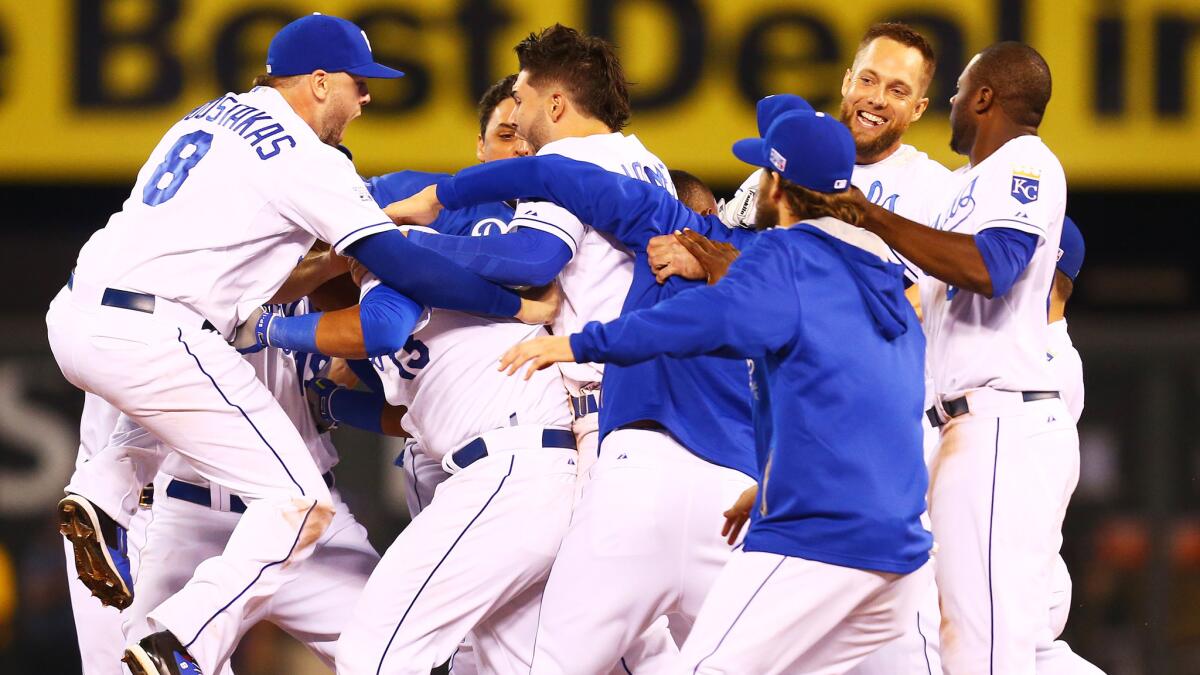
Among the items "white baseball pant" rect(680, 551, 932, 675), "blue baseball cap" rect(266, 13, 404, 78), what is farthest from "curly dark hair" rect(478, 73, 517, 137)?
"white baseball pant" rect(680, 551, 932, 675)

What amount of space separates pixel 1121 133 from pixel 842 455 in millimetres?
5812

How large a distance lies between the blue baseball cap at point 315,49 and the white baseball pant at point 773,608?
1.83m

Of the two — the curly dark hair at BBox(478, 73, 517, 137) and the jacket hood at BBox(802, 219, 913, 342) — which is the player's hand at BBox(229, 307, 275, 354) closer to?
the curly dark hair at BBox(478, 73, 517, 137)

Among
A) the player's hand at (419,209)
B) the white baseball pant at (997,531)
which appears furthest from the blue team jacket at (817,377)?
the player's hand at (419,209)

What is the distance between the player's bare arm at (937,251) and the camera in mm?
3992

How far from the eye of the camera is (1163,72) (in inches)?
340

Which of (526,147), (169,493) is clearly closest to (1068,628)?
(526,147)

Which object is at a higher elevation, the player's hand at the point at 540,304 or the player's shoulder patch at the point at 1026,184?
the player's shoulder patch at the point at 1026,184

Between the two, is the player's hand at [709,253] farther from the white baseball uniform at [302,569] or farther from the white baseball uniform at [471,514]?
the white baseball uniform at [302,569]

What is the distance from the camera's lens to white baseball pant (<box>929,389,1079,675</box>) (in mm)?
3980

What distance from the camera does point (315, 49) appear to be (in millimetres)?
4547

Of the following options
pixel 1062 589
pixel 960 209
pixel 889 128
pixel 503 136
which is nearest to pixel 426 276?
pixel 503 136

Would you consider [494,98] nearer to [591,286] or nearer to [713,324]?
[591,286]

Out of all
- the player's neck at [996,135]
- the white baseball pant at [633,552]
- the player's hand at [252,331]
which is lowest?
the white baseball pant at [633,552]
